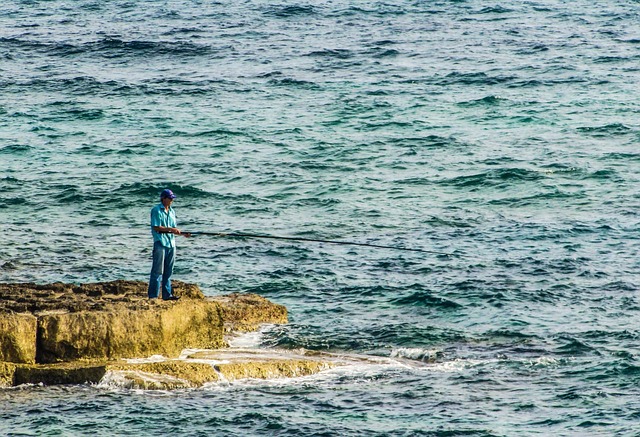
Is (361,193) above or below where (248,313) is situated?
below

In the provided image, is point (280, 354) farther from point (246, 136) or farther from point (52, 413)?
point (246, 136)

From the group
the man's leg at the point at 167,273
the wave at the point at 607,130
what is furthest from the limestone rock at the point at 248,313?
the wave at the point at 607,130

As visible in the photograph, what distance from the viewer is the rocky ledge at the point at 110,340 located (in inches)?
666

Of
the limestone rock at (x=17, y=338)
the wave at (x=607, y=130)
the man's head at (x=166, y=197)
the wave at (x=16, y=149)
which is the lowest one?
Result: the wave at (x=607, y=130)

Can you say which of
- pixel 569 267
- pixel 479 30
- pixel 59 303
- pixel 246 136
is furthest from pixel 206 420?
pixel 479 30

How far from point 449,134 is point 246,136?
19.4ft

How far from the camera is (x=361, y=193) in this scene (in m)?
30.9

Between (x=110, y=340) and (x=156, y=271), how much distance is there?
1780mm

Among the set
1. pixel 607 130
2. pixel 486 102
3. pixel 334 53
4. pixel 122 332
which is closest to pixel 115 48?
pixel 334 53

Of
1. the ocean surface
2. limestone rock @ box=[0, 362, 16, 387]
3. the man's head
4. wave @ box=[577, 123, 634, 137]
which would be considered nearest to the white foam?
the ocean surface

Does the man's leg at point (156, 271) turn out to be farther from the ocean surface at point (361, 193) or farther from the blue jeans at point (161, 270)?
the ocean surface at point (361, 193)

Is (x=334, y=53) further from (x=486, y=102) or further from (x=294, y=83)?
(x=486, y=102)

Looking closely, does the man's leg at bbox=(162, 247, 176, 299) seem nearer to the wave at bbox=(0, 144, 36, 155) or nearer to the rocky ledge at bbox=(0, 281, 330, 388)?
the rocky ledge at bbox=(0, 281, 330, 388)

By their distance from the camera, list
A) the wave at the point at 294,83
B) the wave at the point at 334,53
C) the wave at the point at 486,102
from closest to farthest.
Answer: the wave at the point at 486,102 → the wave at the point at 294,83 → the wave at the point at 334,53
